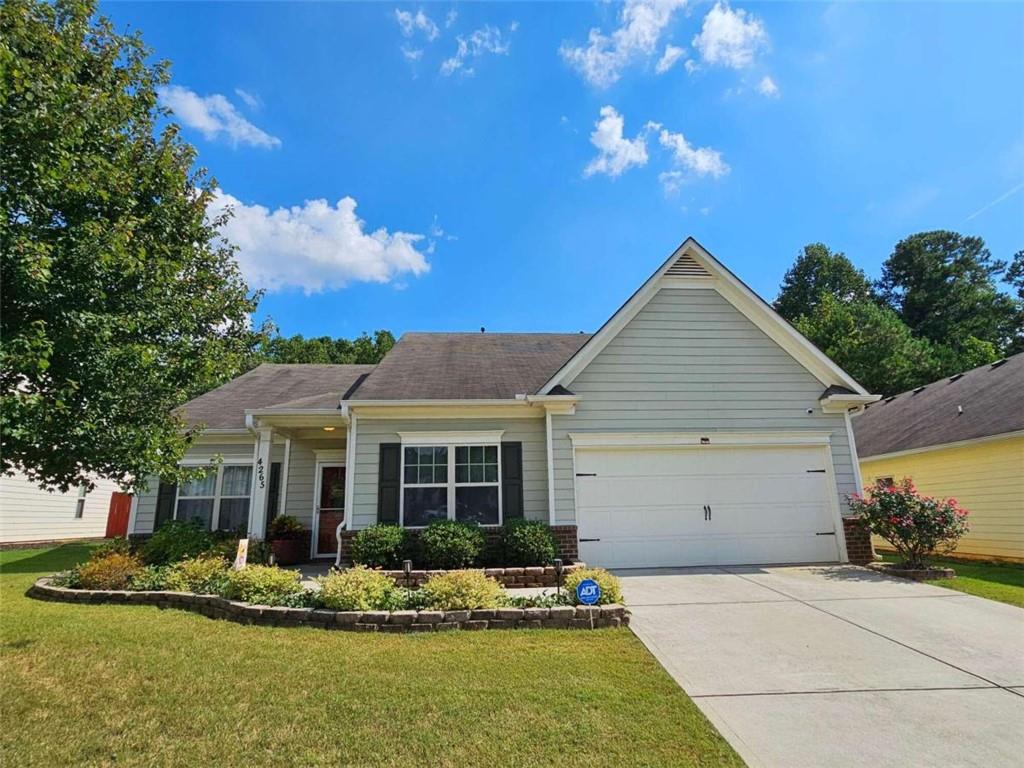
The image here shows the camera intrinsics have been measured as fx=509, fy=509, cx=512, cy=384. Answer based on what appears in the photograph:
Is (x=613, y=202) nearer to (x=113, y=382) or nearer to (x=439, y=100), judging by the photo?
(x=439, y=100)

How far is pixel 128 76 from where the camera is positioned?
632 cm

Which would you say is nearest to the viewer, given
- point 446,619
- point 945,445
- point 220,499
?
point 446,619

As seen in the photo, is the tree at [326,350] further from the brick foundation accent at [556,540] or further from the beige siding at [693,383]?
the beige siding at [693,383]

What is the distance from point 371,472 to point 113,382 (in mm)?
4858

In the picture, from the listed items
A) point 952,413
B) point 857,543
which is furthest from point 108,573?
point 952,413

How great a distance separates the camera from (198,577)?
7.62 metres

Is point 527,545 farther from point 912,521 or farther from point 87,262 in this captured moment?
point 87,262

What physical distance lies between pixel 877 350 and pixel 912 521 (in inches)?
1003

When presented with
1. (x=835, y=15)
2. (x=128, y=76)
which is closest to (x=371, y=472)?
(x=128, y=76)

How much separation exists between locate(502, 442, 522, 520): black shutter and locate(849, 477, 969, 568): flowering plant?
628 cm

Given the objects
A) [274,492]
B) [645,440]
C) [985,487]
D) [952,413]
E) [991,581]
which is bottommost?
[991,581]

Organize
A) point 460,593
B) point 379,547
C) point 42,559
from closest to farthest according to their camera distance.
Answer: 1. point 460,593
2. point 379,547
3. point 42,559

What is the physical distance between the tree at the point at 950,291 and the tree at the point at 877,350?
387 inches

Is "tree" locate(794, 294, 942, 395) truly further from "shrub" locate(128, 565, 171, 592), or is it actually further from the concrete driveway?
"shrub" locate(128, 565, 171, 592)
